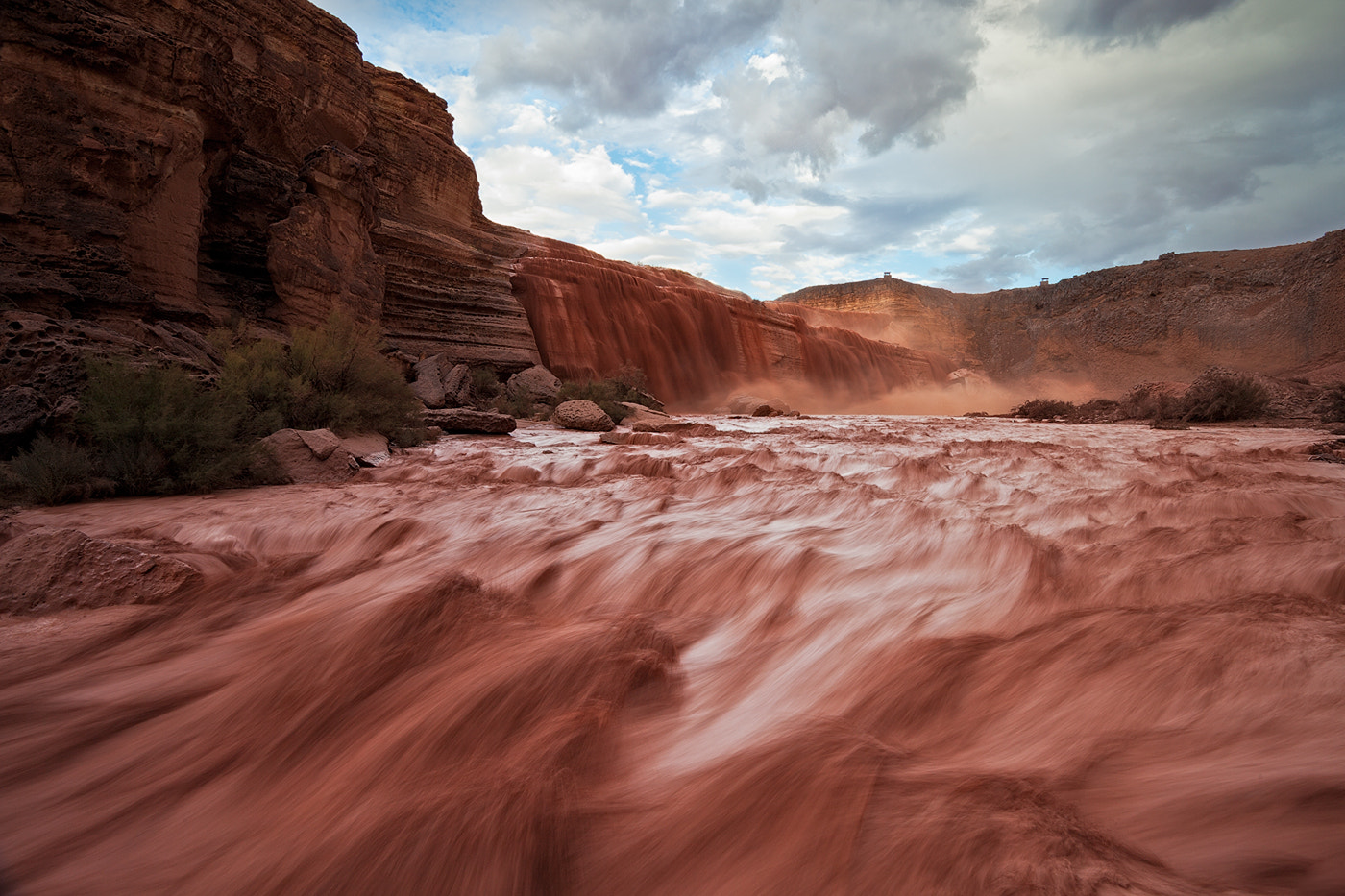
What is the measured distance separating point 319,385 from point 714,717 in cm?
633

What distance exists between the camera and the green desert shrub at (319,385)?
185 inches

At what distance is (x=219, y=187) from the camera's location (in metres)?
9.44

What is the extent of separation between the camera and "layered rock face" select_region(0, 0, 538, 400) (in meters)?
6.00

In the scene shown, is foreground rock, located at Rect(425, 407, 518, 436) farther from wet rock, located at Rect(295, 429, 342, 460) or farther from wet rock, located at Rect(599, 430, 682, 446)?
wet rock, located at Rect(295, 429, 342, 460)

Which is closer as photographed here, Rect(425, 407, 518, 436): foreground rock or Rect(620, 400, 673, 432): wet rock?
Rect(425, 407, 518, 436): foreground rock

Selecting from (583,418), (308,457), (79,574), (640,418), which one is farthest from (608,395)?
(79,574)

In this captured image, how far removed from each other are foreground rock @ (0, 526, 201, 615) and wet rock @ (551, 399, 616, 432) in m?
6.93

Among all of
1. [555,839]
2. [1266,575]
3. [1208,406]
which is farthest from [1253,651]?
[1208,406]

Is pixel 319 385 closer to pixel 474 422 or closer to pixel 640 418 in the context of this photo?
pixel 474 422

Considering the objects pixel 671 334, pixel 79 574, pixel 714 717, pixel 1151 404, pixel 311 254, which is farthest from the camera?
pixel 671 334

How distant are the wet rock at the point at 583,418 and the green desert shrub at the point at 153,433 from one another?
207 inches

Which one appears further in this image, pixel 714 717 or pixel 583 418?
pixel 583 418

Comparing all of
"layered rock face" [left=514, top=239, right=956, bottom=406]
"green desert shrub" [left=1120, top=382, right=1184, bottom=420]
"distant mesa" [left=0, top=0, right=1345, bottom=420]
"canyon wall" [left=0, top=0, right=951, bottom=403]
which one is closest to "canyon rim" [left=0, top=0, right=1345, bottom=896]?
"distant mesa" [left=0, top=0, right=1345, bottom=420]

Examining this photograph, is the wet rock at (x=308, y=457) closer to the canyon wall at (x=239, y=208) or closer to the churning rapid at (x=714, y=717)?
the canyon wall at (x=239, y=208)
